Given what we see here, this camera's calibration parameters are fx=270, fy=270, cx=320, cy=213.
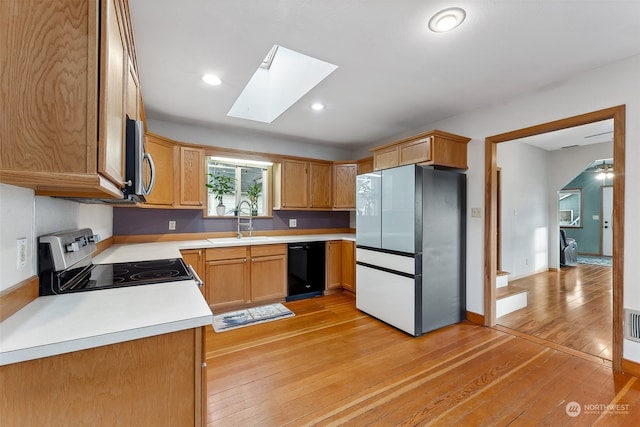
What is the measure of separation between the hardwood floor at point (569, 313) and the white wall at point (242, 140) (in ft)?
11.5

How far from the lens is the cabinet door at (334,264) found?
4031 mm

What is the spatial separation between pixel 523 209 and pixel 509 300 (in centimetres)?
255

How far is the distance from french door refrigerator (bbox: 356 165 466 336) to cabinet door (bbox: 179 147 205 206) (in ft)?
7.03

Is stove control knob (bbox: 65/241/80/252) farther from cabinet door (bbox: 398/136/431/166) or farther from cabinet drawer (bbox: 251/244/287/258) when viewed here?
cabinet door (bbox: 398/136/431/166)

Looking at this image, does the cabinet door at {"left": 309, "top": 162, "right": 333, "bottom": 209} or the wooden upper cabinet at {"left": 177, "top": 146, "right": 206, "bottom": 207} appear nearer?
the wooden upper cabinet at {"left": 177, "top": 146, "right": 206, "bottom": 207}

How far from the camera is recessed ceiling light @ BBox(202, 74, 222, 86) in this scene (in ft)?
7.68

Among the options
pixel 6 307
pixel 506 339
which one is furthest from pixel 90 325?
pixel 506 339

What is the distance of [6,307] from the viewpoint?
915mm

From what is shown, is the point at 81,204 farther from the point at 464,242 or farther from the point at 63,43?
the point at 464,242

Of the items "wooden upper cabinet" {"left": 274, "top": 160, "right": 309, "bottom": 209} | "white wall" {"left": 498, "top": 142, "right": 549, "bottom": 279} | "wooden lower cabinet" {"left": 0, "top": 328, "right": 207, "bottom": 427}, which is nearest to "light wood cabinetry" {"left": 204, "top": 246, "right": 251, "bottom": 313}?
"wooden upper cabinet" {"left": 274, "top": 160, "right": 309, "bottom": 209}

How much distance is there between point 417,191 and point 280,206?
2.10m

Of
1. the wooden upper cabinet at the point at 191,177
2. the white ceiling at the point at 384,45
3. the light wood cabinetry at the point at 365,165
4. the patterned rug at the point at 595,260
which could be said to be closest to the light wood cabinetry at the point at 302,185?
the light wood cabinetry at the point at 365,165

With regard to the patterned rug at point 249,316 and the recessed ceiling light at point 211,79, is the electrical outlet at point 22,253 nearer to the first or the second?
the recessed ceiling light at point 211,79

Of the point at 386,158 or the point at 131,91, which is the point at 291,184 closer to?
the point at 386,158
